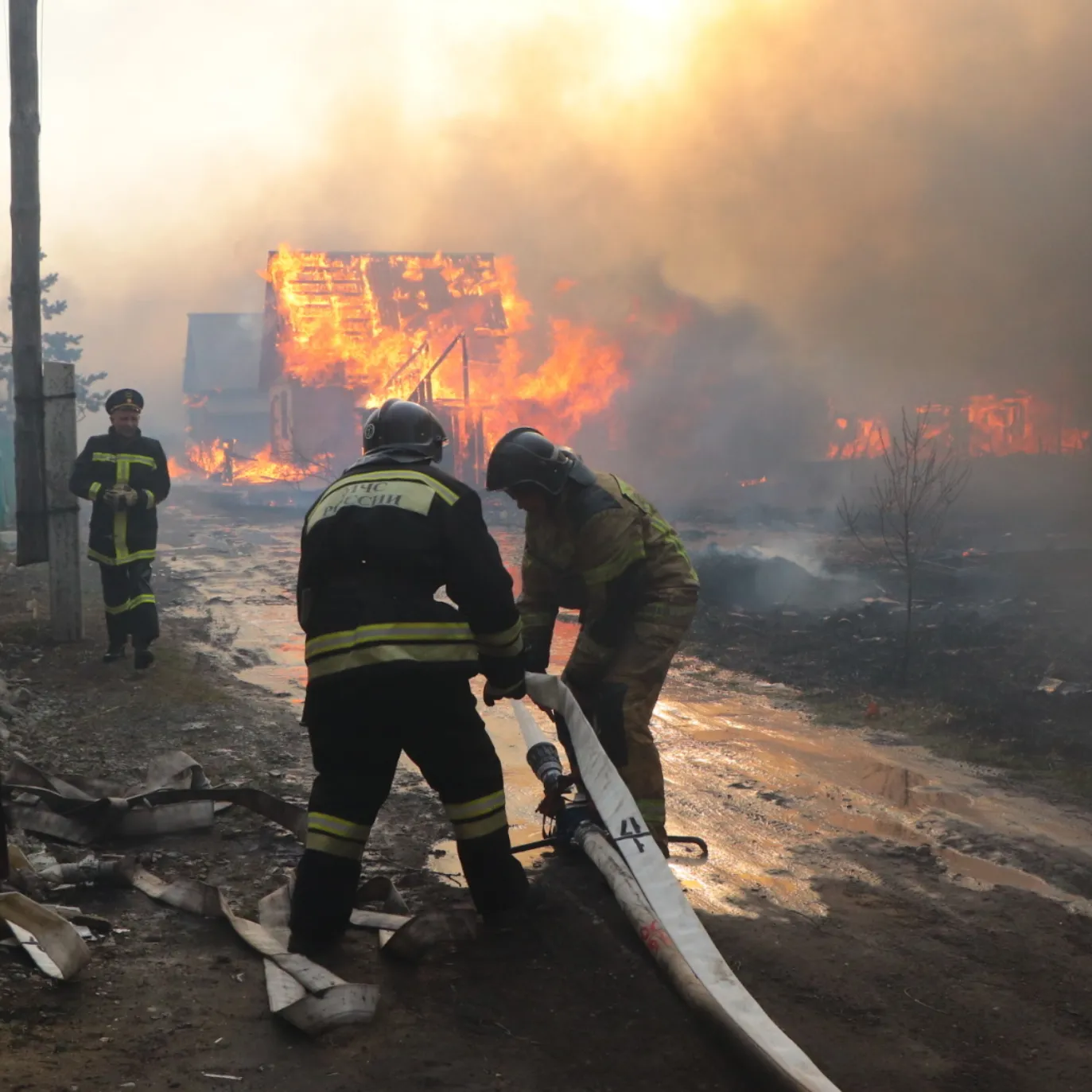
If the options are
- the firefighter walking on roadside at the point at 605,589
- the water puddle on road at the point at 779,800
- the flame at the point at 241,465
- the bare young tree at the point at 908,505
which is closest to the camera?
the firefighter walking on roadside at the point at 605,589

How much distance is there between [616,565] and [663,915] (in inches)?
58.9

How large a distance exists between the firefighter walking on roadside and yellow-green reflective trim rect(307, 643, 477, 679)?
1.08m

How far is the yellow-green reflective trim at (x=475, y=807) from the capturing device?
362 centimetres

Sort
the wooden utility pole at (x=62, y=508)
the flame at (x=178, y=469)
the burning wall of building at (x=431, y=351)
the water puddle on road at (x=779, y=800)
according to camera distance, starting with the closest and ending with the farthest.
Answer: the water puddle on road at (x=779, y=800), the wooden utility pole at (x=62, y=508), the burning wall of building at (x=431, y=351), the flame at (x=178, y=469)

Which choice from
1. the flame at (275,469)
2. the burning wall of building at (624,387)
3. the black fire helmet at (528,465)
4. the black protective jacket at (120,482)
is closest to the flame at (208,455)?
the flame at (275,469)

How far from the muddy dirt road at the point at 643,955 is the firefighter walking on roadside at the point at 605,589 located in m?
0.58

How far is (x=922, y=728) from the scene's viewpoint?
7.59 metres

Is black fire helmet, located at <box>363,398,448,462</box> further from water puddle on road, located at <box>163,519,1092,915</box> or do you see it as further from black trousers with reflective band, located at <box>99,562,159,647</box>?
black trousers with reflective band, located at <box>99,562,159,647</box>

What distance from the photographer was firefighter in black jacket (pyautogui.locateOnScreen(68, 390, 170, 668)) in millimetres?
7957

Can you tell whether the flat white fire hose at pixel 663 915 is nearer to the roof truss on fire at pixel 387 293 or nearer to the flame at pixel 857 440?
the flame at pixel 857 440

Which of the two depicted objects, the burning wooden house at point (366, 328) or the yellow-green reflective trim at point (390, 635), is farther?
the burning wooden house at point (366, 328)

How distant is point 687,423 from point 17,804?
26.0 meters

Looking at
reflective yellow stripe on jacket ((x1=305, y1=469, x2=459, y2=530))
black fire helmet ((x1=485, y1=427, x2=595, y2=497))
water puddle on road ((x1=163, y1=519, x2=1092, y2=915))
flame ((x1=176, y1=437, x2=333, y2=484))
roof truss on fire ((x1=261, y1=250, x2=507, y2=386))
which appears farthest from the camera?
flame ((x1=176, y1=437, x2=333, y2=484))

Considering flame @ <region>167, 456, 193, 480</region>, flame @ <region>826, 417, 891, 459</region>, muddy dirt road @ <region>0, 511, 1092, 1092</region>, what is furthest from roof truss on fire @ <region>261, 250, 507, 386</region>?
muddy dirt road @ <region>0, 511, 1092, 1092</region>
